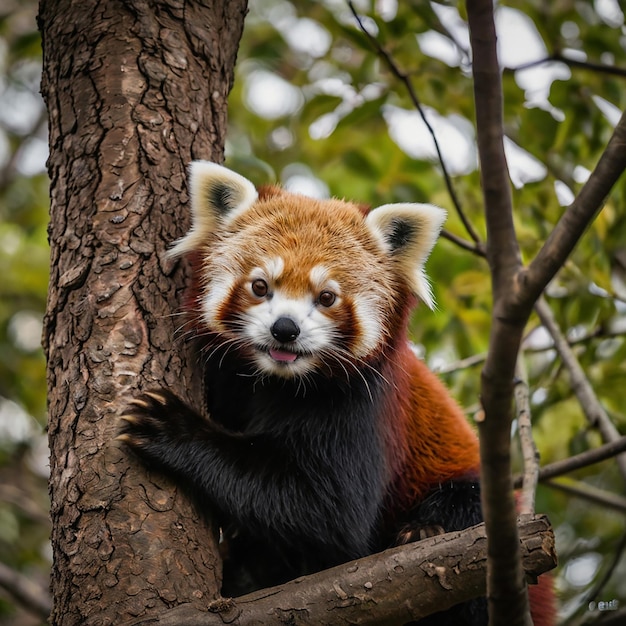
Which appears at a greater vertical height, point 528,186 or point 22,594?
point 528,186

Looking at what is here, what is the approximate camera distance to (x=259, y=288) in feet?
10.2

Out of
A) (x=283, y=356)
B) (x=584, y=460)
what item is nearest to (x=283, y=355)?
(x=283, y=356)

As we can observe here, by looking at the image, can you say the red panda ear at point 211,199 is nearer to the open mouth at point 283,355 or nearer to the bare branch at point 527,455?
the open mouth at point 283,355

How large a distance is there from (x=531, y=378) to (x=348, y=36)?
241 cm

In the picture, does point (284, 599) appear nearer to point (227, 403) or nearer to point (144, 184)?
point (227, 403)

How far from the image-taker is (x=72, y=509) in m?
2.57

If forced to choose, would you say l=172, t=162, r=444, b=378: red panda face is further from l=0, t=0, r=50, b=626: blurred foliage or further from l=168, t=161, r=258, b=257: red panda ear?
l=0, t=0, r=50, b=626: blurred foliage

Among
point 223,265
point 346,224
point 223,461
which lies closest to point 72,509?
point 223,461

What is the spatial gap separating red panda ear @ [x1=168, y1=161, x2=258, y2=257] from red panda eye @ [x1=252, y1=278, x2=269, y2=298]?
0.97 feet

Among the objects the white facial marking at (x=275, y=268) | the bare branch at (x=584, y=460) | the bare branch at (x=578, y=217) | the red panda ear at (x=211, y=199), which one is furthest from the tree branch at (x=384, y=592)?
the red panda ear at (x=211, y=199)

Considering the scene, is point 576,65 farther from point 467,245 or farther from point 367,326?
point 367,326

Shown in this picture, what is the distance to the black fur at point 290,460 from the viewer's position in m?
2.78

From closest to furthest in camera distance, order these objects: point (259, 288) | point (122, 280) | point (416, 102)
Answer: point (122, 280) → point (259, 288) → point (416, 102)

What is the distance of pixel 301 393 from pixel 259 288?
0.47 meters
